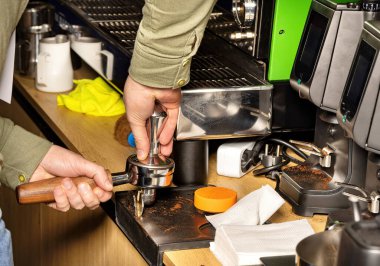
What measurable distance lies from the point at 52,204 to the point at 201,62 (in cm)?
52

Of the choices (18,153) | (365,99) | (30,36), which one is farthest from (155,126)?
(30,36)

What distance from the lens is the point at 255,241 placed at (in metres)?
1.41

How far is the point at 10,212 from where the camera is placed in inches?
102

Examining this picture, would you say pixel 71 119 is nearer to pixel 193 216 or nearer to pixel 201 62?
pixel 201 62

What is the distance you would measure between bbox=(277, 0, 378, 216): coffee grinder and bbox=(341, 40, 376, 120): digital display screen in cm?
12

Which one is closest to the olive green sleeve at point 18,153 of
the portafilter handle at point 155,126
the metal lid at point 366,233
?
the portafilter handle at point 155,126

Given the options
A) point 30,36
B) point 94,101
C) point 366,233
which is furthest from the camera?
point 30,36

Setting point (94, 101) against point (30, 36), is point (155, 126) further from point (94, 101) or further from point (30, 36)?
point (30, 36)

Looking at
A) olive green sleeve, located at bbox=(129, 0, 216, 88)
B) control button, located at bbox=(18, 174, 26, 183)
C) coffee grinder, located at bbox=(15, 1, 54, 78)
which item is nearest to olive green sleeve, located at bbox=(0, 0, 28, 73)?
olive green sleeve, located at bbox=(129, 0, 216, 88)

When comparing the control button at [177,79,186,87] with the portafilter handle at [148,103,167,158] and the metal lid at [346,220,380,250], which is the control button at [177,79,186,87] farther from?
the metal lid at [346,220,380,250]

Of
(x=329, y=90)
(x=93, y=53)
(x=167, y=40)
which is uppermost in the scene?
(x=167, y=40)

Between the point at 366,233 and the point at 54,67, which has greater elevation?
the point at 366,233

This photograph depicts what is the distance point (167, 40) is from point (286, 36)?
0.40m

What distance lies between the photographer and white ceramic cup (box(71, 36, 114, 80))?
2.11 meters
